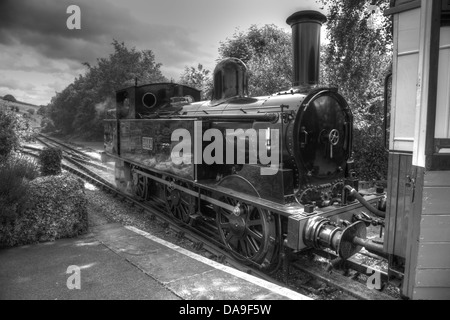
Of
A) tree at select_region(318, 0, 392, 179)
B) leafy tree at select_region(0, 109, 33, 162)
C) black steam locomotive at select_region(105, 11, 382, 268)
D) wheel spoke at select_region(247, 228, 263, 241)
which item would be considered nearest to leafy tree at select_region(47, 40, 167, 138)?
leafy tree at select_region(0, 109, 33, 162)

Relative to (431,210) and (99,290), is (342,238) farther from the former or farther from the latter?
(99,290)

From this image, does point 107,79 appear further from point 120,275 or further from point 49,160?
point 120,275

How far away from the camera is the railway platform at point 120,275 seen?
328 centimetres

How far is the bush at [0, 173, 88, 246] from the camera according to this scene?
4.79 meters

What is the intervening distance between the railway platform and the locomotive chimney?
330cm

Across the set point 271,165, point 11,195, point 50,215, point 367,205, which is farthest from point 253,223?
point 11,195

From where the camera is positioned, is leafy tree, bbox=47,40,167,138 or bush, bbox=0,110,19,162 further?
leafy tree, bbox=47,40,167,138

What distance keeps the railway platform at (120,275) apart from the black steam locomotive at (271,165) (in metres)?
1.05

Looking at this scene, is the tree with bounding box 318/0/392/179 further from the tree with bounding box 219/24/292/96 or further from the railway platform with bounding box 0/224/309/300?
the railway platform with bounding box 0/224/309/300

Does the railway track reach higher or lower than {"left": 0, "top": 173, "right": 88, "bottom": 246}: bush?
lower

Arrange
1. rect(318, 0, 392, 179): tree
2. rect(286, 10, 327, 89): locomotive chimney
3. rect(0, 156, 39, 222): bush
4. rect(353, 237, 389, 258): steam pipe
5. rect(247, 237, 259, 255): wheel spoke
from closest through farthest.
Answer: rect(353, 237, 389, 258): steam pipe < rect(0, 156, 39, 222): bush < rect(247, 237, 259, 255): wheel spoke < rect(286, 10, 327, 89): locomotive chimney < rect(318, 0, 392, 179): tree

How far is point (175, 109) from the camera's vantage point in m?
8.16

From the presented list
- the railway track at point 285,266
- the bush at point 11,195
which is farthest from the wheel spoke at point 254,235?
the bush at point 11,195

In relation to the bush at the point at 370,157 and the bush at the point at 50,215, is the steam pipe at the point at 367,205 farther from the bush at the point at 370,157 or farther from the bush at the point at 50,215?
the bush at the point at 370,157
